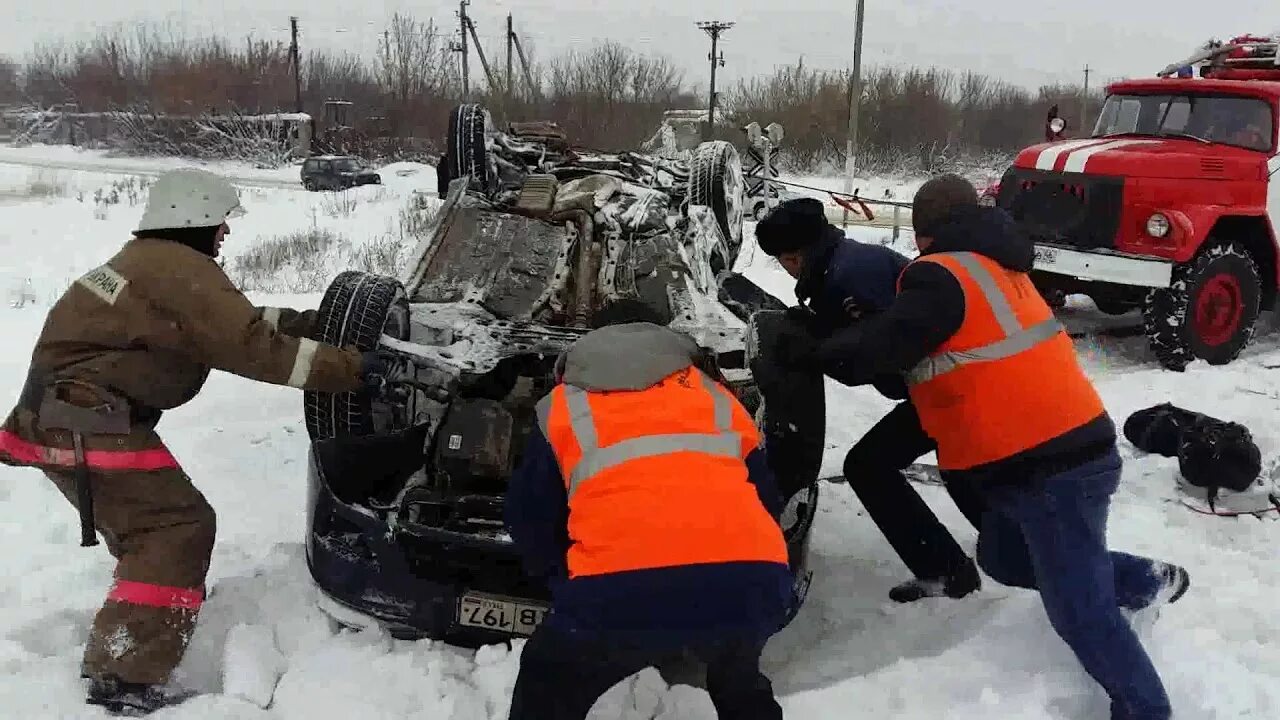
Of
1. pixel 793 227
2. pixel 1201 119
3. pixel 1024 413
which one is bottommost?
pixel 1024 413

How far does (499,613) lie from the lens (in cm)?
278

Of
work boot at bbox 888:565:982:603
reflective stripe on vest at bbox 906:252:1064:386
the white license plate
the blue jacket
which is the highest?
reflective stripe on vest at bbox 906:252:1064:386

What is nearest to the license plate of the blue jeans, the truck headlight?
the truck headlight

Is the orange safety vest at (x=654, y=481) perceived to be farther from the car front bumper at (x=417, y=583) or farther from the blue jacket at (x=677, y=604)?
the car front bumper at (x=417, y=583)

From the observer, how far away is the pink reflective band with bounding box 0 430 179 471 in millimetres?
2742

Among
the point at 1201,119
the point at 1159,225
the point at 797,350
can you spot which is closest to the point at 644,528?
the point at 797,350

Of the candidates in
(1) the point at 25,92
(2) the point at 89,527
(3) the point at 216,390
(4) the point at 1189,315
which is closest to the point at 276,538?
(2) the point at 89,527

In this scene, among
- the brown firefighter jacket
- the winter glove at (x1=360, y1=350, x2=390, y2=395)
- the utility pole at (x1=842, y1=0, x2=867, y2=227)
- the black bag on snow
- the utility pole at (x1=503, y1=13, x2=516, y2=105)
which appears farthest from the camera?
the utility pole at (x1=503, y1=13, x2=516, y2=105)

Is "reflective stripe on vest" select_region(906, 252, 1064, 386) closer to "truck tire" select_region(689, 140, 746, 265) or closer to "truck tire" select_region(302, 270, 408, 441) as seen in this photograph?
"truck tire" select_region(302, 270, 408, 441)

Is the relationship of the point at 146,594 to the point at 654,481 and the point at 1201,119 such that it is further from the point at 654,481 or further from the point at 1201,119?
the point at 1201,119

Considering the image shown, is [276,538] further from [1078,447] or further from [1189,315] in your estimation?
[1189,315]

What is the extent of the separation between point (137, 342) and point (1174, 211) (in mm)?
6848

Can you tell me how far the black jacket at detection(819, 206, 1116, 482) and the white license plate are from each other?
1.23 metres

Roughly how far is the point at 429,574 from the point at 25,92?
2116 inches
